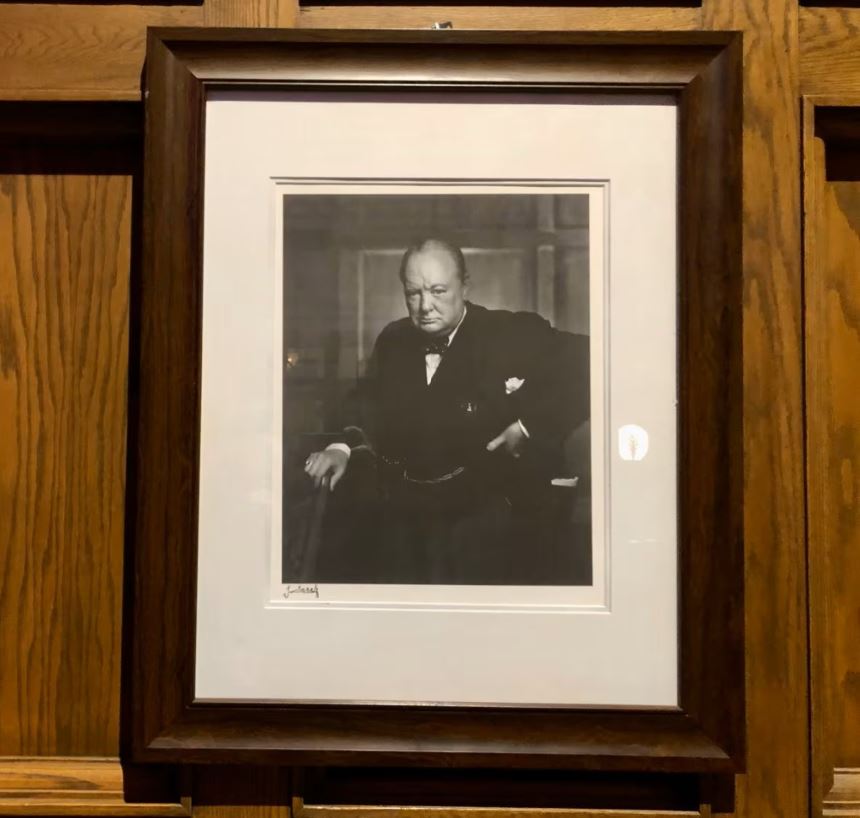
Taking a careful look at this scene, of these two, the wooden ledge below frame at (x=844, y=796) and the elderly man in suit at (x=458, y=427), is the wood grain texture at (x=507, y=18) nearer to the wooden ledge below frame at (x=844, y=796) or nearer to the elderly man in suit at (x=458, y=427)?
the elderly man in suit at (x=458, y=427)

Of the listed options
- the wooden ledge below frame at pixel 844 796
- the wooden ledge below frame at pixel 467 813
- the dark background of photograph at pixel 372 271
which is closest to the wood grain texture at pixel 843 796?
the wooden ledge below frame at pixel 844 796

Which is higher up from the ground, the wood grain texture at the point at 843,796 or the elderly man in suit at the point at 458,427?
the elderly man in suit at the point at 458,427

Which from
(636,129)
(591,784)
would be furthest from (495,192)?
(591,784)

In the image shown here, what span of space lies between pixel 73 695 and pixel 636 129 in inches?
25.3

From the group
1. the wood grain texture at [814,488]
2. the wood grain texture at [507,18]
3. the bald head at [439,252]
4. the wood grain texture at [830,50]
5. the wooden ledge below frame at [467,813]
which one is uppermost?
the wood grain texture at [507,18]

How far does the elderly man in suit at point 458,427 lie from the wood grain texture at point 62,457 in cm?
20

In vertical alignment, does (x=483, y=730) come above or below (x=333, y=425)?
below

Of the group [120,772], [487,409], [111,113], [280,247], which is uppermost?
[111,113]

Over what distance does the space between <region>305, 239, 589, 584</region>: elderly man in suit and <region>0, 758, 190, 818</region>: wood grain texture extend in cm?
28

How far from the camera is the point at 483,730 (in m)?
0.55

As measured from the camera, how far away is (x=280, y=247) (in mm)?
567

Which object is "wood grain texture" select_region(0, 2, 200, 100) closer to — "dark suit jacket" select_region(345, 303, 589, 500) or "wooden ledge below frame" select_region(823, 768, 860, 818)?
"dark suit jacket" select_region(345, 303, 589, 500)

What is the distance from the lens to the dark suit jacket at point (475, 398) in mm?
560

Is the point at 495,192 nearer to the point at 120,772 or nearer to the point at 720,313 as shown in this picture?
the point at 720,313
